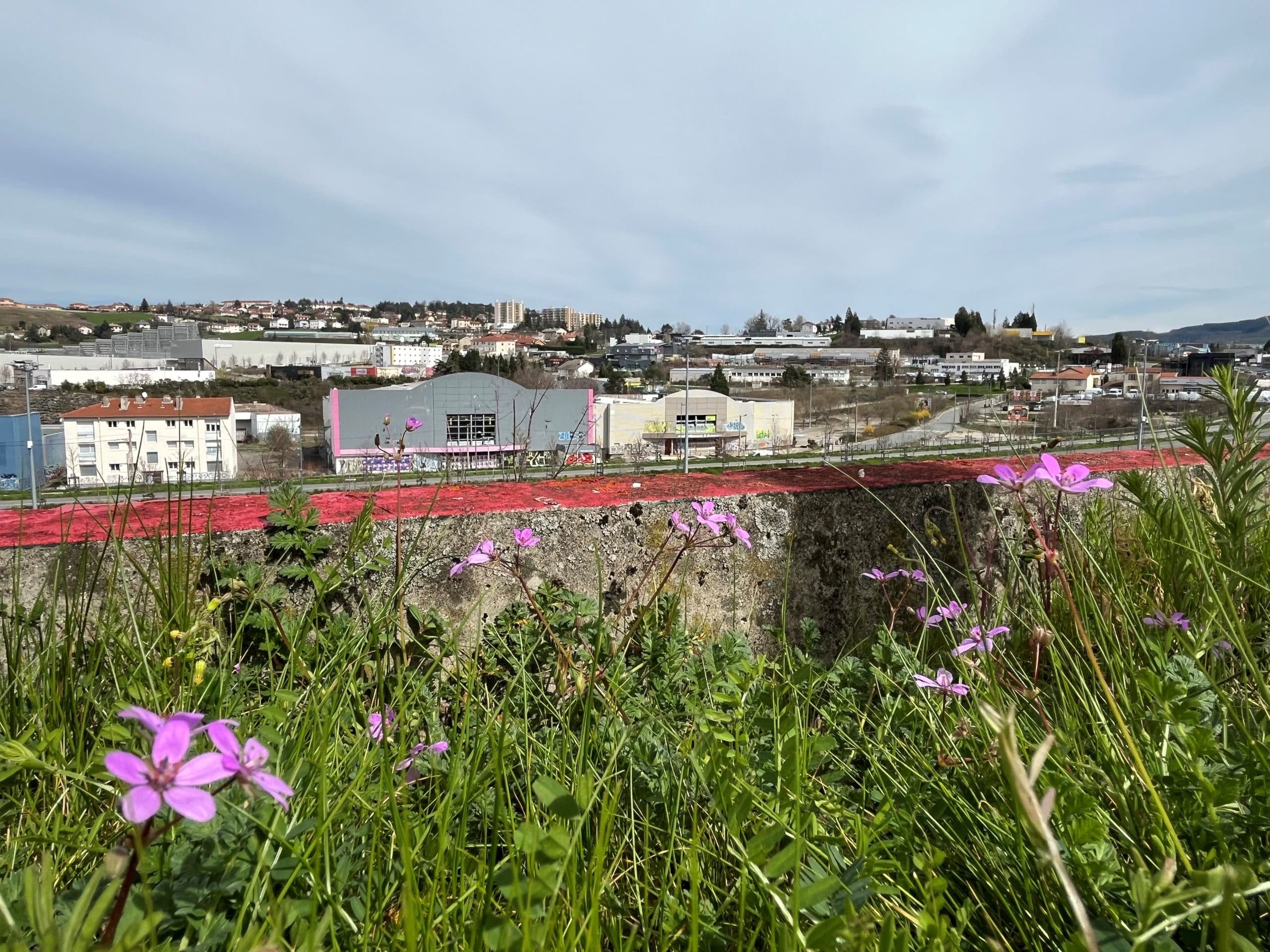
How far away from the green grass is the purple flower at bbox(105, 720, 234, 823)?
32 millimetres

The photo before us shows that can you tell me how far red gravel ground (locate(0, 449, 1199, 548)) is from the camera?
1.65m

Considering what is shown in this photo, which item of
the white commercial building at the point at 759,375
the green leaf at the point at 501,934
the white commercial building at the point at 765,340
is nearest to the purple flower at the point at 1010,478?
the green leaf at the point at 501,934

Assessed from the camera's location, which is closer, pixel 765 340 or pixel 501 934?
pixel 501 934

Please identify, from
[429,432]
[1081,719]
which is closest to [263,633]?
[1081,719]

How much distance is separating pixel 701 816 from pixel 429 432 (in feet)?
94.2

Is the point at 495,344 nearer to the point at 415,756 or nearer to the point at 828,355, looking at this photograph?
the point at 828,355

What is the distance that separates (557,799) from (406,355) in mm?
76155

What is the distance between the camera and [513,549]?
1.97 m

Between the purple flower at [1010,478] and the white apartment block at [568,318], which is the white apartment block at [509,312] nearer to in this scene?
the white apartment block at [568,318]

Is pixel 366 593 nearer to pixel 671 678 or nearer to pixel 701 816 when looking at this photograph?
pixel 671 678

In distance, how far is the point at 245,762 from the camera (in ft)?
1.60

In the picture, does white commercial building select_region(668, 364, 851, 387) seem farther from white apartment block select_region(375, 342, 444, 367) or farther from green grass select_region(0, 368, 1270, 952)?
green grass select_region(0, 368, 1270, 952)

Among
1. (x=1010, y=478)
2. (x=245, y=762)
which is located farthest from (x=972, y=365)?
(x=245, y=762)

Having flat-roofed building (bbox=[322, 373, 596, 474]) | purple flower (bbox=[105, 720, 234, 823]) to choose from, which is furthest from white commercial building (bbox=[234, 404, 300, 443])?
purple flower (bbox=[105, 720, 234, 823])
